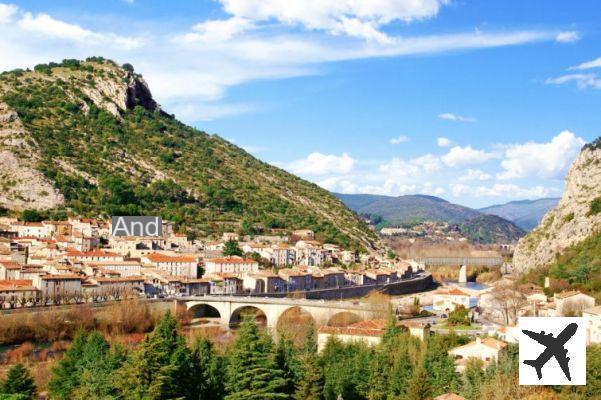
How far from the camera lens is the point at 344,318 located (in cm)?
4884

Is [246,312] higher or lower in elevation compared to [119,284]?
lower

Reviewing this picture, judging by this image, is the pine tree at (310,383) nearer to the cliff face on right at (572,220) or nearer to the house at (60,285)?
the house at (60,285)

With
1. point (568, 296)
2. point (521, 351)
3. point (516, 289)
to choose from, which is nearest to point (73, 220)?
point (516, 289)

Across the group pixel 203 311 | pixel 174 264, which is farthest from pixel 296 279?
pixel 203 311

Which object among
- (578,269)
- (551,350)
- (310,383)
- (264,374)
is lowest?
(310,383)

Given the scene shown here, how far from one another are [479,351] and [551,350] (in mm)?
20502

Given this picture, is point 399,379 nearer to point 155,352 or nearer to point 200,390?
point 200,390

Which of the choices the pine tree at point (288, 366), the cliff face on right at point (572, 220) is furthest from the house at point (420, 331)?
the cliff face on right at point (572, 220)

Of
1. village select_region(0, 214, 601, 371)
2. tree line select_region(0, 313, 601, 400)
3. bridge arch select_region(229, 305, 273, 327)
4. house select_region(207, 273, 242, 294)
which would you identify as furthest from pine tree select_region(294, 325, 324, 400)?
house select_region(207, 273, 242, 294)

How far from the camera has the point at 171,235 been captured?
2908 inches

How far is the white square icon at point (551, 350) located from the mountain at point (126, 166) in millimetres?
66609

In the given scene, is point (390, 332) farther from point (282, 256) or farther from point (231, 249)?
point (282, 256)

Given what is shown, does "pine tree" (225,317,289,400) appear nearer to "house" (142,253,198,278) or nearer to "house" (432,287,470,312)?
"house" (432,287,470,312)

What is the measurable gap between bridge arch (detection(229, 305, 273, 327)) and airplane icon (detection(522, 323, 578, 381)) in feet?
136
